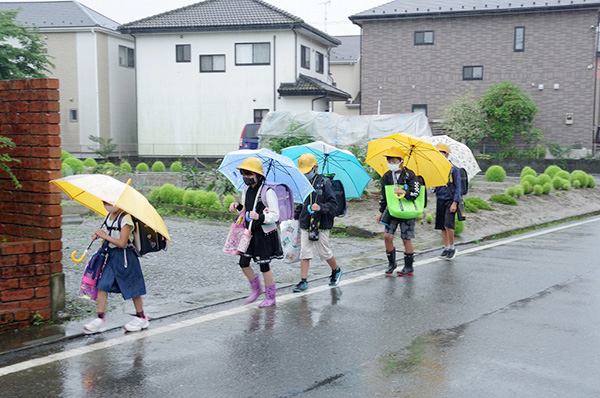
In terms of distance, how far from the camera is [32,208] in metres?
6.16

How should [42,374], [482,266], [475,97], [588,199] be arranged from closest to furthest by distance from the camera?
[42,374]
[482,266]
[588,199]
[475,97]

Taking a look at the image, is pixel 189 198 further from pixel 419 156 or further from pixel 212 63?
pixel 212 63

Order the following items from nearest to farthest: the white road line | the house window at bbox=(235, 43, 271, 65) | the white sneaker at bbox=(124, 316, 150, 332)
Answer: the white road line
the white sneaker at bbox=(124, 316, 150, 332)
the house window at bbox=(235, 43, 271, 65)

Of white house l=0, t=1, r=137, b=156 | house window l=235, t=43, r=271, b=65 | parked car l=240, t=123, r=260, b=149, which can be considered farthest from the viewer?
white house l=0, t=1, r=137, b=156

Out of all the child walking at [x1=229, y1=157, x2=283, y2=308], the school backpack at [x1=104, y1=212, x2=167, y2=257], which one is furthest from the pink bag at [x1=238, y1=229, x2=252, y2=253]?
the school backpack at [x1=104, y1=212, x2=167, y2=257]

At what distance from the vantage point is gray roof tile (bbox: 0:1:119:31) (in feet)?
114

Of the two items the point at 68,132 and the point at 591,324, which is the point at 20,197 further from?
the point at 68,132

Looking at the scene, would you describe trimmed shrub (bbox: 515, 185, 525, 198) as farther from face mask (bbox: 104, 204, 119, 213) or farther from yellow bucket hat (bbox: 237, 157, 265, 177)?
face mask (bbox: 104, 204, 119, 213)

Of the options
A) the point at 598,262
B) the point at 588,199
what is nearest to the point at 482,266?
the point at 598,262

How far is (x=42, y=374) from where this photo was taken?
188 inches

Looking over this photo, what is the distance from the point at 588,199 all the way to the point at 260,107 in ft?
62.5

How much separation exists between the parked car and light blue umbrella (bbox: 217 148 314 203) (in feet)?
63.2

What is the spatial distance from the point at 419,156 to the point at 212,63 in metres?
27.0

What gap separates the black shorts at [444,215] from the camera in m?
9.89
